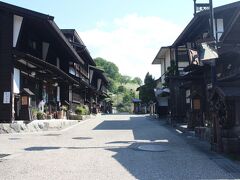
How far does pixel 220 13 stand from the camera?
1969 cm

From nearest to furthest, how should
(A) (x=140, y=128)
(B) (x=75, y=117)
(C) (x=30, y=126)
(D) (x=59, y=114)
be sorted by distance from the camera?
Result: (C) (x=30, y=126) < (A) (x=140, y=128) < (D) (x=59, y=114) < (B) (x=75, y=117)

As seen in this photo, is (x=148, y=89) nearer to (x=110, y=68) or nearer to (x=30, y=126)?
(x=30, y=126)

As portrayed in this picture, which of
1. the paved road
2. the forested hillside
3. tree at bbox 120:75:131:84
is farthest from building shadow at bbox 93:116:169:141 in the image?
tree at bbox 120:75:131:84

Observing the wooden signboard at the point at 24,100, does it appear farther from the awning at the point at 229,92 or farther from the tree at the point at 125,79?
the tree at the point at 125,79

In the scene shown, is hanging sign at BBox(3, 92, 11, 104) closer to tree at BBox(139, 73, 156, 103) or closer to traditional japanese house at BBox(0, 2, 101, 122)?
traditional japanese house at BBox(0, 2, 101, 122)

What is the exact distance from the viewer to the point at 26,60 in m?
21.8

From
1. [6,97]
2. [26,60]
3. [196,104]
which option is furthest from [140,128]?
[6,97]

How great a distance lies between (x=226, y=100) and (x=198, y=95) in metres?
8.45

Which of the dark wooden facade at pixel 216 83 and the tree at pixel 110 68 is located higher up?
the tree at pixel 110 68

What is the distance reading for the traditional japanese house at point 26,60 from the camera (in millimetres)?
20359

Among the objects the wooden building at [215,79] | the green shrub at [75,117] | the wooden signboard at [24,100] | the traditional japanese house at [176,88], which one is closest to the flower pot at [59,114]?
the green shrub at [75,117]

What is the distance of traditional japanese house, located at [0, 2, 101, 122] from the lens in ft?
66.8

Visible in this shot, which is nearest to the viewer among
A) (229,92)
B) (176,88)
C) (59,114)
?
(229,92)

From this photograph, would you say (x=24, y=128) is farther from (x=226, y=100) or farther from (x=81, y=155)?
(x=226, y=100)
